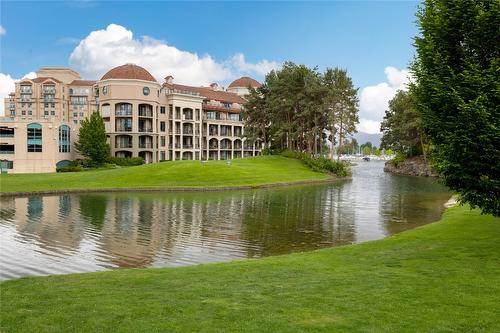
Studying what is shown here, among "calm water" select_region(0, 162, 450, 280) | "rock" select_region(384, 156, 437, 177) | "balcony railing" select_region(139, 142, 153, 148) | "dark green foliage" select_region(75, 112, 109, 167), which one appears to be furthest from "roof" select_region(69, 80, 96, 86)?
"calm water" select_region(0, 162, 450, 280)

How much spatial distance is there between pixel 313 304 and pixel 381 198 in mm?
38760

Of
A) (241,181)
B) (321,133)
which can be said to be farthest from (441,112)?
(321,133)

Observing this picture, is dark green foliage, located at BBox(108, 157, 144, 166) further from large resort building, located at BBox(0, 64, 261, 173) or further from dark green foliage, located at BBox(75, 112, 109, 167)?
large resort building, located at BBox(0, 64, 261, 173)

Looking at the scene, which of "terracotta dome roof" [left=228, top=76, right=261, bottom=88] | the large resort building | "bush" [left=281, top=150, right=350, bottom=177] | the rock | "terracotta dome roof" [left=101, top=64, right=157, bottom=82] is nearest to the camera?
the large resort building

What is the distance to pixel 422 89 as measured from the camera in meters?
17.6

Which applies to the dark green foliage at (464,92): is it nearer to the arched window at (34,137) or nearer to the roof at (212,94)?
the arched window at (34,137)

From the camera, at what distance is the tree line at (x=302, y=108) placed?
76.8 metres

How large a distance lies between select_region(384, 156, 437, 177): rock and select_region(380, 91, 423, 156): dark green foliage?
2.99 metres

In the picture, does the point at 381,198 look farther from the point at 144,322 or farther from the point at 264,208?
the point at 144,322

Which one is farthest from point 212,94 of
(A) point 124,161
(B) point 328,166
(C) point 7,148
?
(C) point 7,148

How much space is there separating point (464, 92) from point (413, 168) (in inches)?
3457

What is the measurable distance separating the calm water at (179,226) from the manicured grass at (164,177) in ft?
20.8

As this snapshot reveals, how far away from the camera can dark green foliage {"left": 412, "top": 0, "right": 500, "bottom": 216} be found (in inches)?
593

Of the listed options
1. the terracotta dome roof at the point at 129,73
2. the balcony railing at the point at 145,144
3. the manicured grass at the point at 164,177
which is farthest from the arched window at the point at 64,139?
the manicured grass at the point at 164,177
